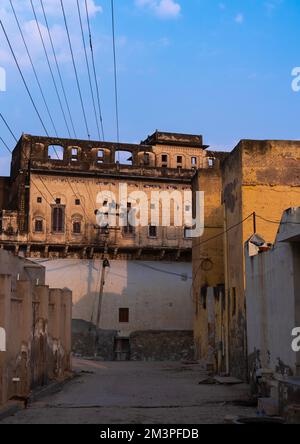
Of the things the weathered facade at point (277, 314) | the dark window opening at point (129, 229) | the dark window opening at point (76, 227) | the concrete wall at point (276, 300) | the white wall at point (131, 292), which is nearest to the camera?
the weathered facade at point (277, 314)

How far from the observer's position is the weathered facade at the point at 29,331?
45.5 ft

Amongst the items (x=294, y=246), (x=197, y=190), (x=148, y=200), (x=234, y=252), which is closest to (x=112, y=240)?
(x=148, y=200)

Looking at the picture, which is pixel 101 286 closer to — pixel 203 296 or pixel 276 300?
pixel 203 296

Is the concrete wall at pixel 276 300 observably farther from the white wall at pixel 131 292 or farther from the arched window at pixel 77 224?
the arched window at pixel 77 224

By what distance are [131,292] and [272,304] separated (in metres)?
28.5

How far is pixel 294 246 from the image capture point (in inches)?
541

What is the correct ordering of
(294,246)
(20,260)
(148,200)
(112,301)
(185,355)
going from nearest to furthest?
1. (294,246)
2. (20,260)
3. (185,355)
4. (112,301)
5. (148,200)

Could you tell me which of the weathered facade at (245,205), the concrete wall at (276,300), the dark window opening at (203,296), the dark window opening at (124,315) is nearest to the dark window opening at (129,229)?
the dark window opening at (124,315)

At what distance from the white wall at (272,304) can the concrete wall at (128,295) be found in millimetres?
24264

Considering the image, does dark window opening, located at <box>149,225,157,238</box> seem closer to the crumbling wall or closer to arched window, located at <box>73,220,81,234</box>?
arched window, located at <box>73,220,81,234</box>

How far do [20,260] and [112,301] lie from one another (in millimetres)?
19045

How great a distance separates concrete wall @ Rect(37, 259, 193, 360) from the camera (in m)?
42.1

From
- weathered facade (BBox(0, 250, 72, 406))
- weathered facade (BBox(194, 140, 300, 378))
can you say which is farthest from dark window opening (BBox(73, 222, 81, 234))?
weathered facade (BBox(194, 140, 300, 378))

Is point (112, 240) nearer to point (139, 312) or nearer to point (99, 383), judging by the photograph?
point (139, 312)
